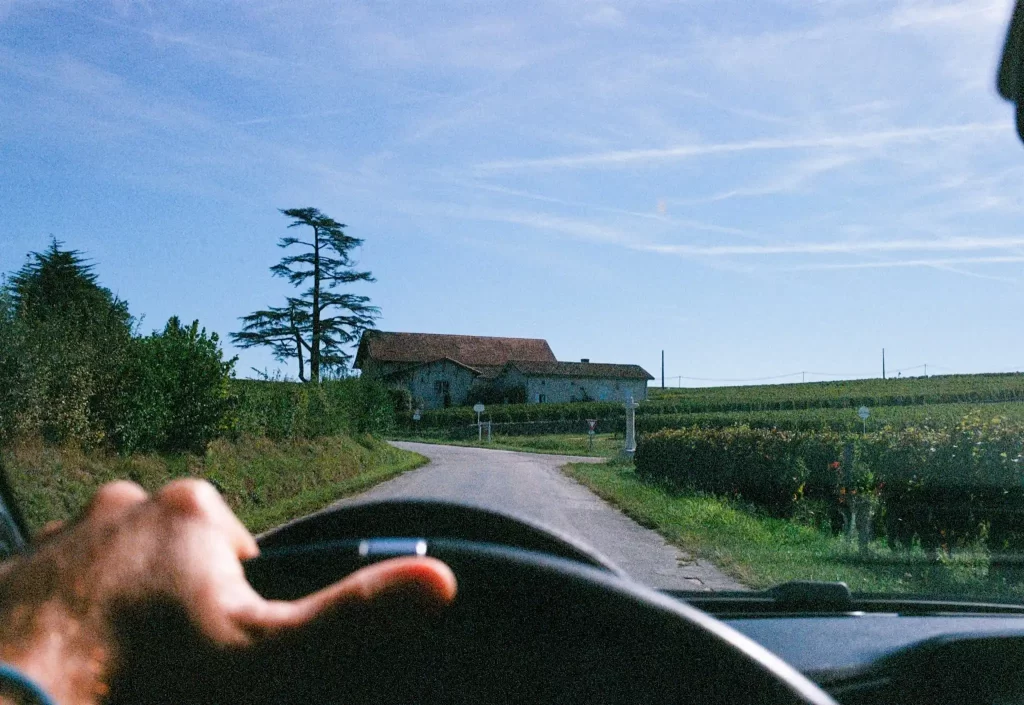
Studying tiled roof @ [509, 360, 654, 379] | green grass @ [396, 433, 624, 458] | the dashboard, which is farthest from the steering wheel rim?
tiled roof @ [509, 360, 654, 379]

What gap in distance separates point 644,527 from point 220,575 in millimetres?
11478

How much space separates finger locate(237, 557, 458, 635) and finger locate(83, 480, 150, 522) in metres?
0.13

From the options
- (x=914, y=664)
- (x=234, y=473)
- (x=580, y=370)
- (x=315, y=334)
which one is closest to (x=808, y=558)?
(x=914, y=664)

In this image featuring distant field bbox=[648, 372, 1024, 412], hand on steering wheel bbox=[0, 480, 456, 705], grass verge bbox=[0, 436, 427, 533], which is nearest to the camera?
hand on steering wheel bbox=[0, 480, 456, 705]

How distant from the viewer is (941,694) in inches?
74.8

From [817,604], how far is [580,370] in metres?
74.0

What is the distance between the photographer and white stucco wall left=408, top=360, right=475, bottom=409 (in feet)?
244

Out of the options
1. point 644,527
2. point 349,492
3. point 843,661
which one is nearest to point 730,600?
point 843,661

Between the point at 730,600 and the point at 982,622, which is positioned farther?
the point at 730,600

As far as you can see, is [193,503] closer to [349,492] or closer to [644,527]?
[644,527]

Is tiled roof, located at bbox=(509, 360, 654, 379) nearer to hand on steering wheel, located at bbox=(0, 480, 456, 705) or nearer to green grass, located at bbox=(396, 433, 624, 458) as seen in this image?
green grass, located at bbox=(396, 433, 624, 458)

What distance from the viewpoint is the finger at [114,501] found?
0.65 m

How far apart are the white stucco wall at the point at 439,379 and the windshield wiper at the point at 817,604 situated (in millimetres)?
70797

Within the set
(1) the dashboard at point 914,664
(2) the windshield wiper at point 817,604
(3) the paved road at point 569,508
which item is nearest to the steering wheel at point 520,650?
(3) the paved road at point 569,508
